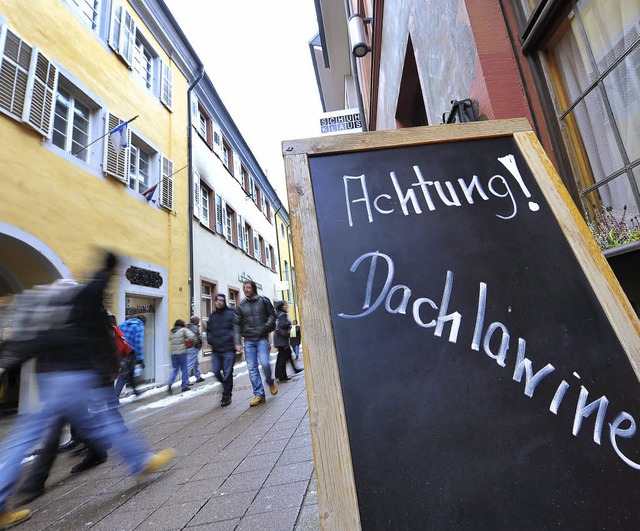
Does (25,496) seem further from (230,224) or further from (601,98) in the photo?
(230,224)

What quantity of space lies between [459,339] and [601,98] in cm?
191

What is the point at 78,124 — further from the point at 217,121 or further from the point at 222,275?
the point at 217,121

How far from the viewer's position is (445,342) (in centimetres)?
119

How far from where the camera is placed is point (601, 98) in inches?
86.7

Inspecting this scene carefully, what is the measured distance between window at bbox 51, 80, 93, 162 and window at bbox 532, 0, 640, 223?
7.56m

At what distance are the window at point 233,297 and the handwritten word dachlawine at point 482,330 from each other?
13.2m

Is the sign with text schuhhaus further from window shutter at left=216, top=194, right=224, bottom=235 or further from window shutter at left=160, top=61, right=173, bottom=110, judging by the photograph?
window shutter at left=216, top=194, right=224, bottom=235

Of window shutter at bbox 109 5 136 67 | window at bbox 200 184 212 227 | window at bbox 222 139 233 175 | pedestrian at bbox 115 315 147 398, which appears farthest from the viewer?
window at bbox 222 139 233 175

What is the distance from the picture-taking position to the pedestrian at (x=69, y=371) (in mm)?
2312

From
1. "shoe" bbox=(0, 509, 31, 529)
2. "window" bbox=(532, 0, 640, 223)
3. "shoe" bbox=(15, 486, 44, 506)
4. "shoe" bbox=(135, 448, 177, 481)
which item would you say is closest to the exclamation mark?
"window" bbox=(532, 0, 640, 223)

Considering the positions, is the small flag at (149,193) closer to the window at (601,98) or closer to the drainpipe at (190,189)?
the drainpipe at (190,189)

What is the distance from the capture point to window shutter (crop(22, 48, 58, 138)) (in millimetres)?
6137

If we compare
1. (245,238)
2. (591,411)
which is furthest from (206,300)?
(591,411)

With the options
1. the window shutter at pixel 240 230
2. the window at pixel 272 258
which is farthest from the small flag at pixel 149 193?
the window at pixel 272 258
